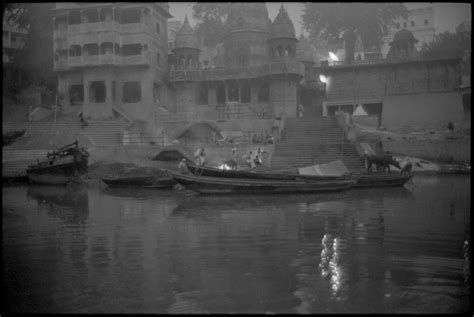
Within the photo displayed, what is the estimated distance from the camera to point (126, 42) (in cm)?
3266

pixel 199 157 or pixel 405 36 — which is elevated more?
pixel 405 36

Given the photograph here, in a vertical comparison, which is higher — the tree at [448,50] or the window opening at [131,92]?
the tree at [448,50]

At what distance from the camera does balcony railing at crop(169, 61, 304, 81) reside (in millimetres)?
31172

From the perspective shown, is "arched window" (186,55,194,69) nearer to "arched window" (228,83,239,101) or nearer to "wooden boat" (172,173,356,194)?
"arched window" (228,83,239,101)

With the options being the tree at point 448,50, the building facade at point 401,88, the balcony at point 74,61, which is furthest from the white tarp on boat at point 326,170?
the balcony at point 74,61

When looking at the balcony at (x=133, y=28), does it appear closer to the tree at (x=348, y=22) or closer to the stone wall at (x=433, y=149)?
the tree at (x=348, y=22)

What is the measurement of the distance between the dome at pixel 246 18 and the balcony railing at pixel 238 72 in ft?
16.4

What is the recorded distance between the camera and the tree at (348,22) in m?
30.2

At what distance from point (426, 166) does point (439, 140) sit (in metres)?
1.76

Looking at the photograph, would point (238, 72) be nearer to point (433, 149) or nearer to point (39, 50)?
point (433, 149)

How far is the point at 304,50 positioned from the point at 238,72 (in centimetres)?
A: 889

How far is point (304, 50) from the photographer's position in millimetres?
38469

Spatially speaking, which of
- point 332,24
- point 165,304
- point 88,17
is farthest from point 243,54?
point 165,304

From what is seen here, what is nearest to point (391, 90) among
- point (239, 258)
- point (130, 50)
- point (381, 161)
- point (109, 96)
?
point (381, 161)
